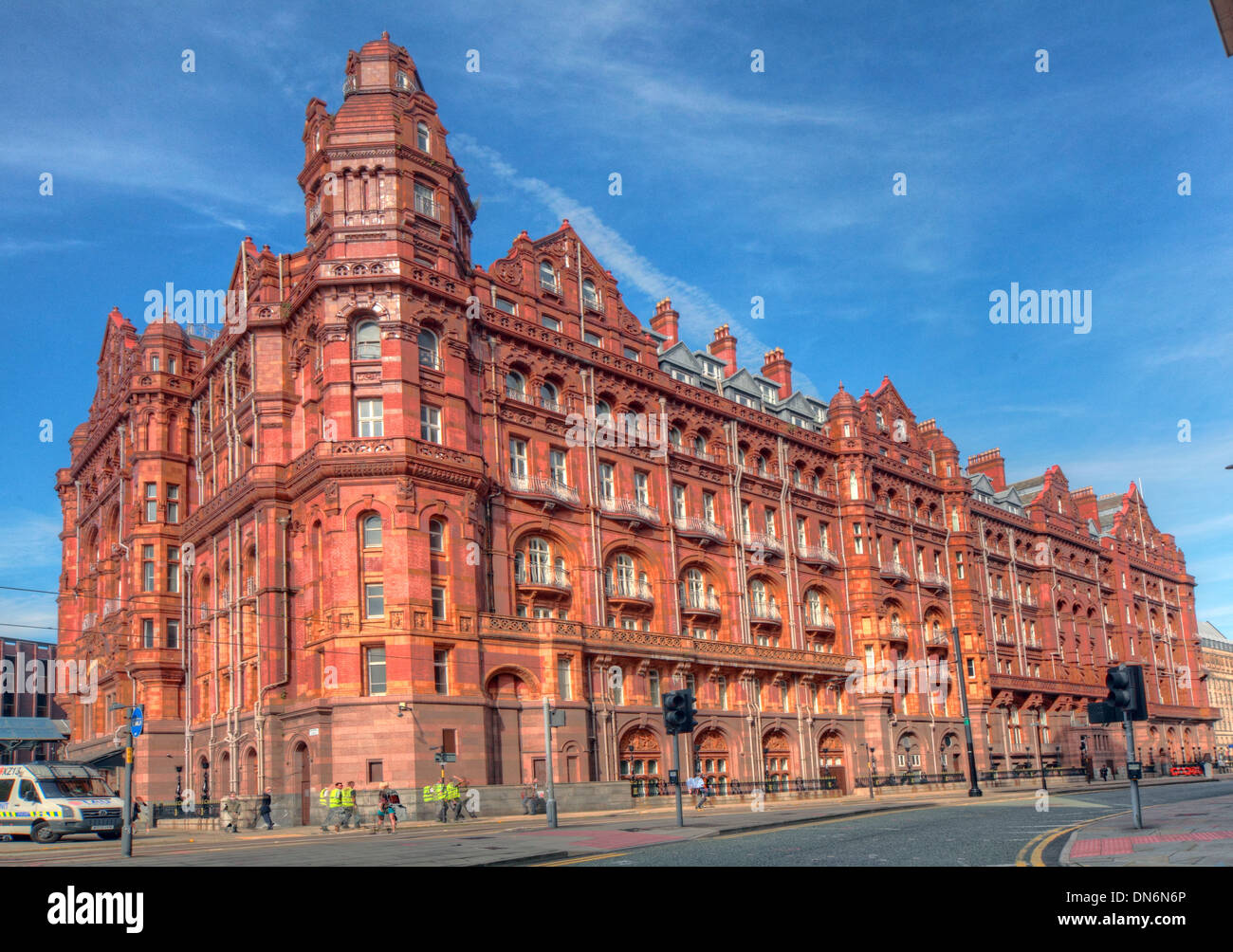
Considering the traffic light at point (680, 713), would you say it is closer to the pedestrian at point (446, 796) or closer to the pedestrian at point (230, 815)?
the pedestrian at point (446, 796)

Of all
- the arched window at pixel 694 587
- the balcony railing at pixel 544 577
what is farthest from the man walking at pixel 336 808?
the arched window at pixel 694 587

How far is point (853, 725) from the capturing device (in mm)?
61969

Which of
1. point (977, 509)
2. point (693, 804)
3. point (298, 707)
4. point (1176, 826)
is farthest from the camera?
point (977, 509)

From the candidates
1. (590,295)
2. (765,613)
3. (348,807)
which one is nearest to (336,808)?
(348,807)

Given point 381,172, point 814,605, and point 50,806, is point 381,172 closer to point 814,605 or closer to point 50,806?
point 50,806

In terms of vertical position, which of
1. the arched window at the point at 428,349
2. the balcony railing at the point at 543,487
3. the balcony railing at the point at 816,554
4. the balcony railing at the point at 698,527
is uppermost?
the arched window at the point at 428,349

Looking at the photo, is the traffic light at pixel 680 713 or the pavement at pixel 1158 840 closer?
the pavement at pixel 1158 840

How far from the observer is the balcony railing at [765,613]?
2323 inches

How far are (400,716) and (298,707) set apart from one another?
17.5ft

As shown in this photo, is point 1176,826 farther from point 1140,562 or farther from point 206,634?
point 1140,562

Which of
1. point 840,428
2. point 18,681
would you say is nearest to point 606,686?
point 840,428

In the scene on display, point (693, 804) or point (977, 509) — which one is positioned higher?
point (977, 509)

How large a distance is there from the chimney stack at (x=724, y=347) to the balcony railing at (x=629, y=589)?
2044 centimetres

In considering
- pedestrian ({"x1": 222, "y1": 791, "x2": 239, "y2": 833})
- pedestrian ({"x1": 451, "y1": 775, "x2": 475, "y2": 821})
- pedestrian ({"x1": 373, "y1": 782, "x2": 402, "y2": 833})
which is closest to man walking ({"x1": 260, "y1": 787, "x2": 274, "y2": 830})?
pedestrian ({"x1": 222, "y1": 791, "x2": 239, "y2": 833})
